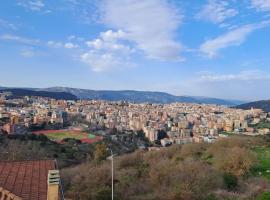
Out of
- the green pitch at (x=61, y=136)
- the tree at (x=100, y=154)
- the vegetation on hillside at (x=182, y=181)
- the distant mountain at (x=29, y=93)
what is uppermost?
the distant mountain at (x=29, y=93)

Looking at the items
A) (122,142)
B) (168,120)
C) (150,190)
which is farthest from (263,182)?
(168,120)

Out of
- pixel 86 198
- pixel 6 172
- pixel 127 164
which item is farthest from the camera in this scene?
pixel 127 164

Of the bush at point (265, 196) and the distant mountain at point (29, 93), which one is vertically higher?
the distant mountain at point (29, 93)

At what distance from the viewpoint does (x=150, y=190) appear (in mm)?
20766

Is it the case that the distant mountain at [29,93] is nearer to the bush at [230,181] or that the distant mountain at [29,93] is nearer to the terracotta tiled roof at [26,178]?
the bush at [230,181]

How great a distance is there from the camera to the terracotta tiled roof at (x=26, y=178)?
8234 mm

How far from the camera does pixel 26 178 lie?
931cm

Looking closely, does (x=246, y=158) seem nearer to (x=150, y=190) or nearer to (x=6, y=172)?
(x=150, y=190)

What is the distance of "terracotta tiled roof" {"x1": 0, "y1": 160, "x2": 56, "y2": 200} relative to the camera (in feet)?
27.0

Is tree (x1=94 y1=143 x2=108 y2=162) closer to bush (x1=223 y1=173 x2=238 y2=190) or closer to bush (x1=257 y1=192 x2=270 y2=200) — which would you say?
bush (x1=223 y1=173 x2=238 y2=190)

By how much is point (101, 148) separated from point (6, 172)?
24.6m

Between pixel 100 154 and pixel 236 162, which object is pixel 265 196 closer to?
pixel 236 162

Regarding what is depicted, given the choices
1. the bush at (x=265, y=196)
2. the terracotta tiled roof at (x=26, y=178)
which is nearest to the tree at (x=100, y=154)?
the bush at (x=265, y=196)

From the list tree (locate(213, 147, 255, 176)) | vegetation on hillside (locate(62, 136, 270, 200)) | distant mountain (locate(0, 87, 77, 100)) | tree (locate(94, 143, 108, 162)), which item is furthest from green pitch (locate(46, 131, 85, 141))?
distant mountain (locate(0, 87, 77, 100))
